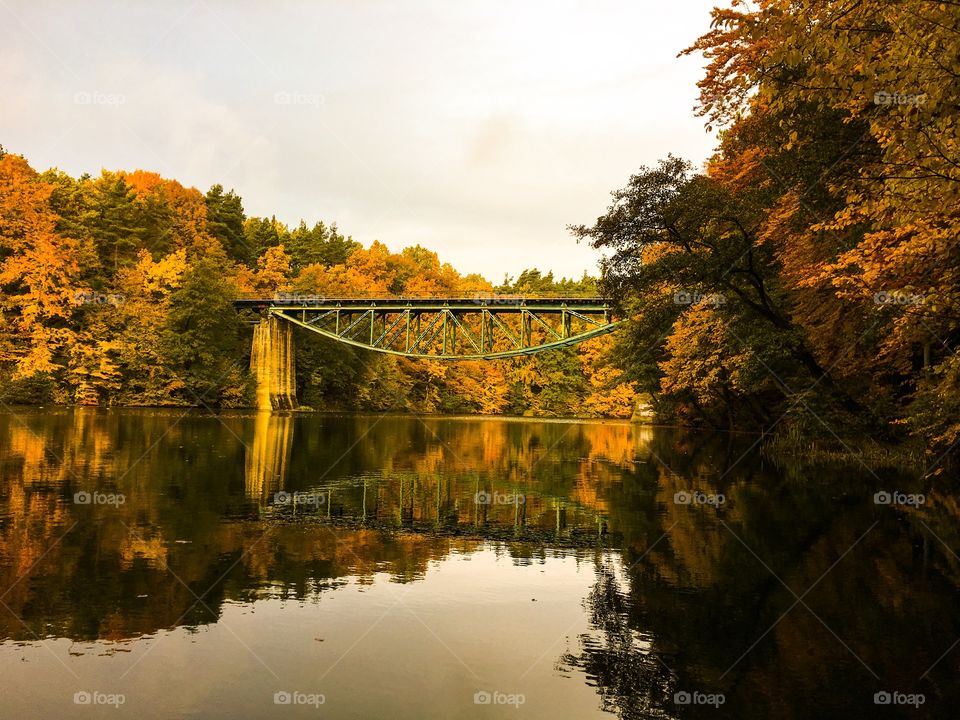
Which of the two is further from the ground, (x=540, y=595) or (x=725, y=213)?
(x=725, y=213)

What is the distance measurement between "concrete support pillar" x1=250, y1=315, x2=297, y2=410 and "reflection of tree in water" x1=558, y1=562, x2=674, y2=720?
5877 cm

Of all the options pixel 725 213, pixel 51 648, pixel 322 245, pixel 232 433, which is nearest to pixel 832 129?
pixel 725 213

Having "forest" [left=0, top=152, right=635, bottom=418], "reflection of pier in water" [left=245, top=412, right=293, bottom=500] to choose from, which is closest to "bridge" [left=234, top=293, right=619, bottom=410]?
"forest" [left=0, top=152, right=635, bottom=418]

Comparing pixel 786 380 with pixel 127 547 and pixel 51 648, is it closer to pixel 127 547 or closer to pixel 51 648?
pixel 127 547

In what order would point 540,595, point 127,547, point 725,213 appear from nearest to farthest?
1. point 540,595
2. point 127,547
3. point 725,213

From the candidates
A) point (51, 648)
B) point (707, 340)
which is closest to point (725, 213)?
point (707, 340)

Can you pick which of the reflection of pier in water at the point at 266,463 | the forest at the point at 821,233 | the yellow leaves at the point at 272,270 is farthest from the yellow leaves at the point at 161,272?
the forest at the point at 821,233

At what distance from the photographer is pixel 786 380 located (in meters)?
28.2

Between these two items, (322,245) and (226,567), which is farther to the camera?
(322,245)

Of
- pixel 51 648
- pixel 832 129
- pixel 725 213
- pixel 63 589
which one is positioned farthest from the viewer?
pixel 725 213

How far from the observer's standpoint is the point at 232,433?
3216 centimetres

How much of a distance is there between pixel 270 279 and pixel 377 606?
75.5 metres

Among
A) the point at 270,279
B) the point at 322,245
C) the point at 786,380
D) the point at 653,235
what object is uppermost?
the point at 322,245

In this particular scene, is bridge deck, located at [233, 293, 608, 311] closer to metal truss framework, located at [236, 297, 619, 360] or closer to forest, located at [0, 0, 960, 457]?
metal truss framework, located at [236, 297, 619, 360]
